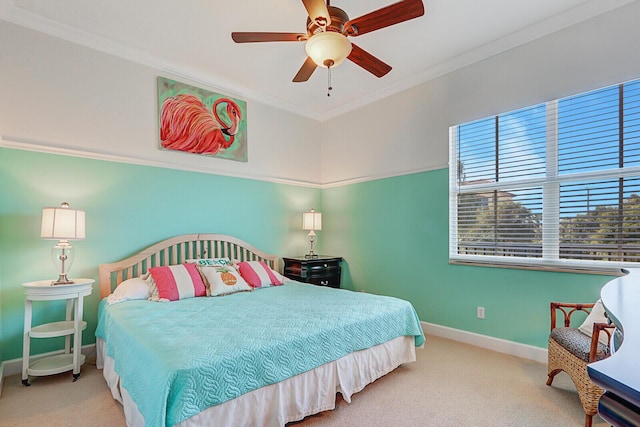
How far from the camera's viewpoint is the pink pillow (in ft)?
11.0

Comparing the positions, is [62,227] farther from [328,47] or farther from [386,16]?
[386,16]

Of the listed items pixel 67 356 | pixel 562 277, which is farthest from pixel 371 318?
pixel 67 356

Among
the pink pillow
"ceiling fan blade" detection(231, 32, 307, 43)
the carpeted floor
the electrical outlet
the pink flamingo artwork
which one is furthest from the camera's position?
the pink flamingo artwork

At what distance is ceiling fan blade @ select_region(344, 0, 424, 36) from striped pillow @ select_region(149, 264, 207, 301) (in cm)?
248

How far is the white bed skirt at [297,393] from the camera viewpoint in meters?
1.60

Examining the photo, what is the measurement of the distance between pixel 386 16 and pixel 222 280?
2595 mm

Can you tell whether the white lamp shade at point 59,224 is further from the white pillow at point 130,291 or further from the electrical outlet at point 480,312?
the electrical outlet at point 480,312

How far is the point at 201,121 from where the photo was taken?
370 centimetres

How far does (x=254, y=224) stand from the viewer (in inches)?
165

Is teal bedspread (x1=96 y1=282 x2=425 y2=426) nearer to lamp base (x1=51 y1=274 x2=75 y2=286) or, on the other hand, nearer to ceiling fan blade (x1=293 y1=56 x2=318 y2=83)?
lamp base (x1=51 y1=274 x2=75 y2=286)

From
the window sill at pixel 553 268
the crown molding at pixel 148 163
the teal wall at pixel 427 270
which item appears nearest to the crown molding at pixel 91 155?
the crown molding at pixel 148 163

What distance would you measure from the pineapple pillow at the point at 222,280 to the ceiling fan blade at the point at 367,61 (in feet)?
7.49

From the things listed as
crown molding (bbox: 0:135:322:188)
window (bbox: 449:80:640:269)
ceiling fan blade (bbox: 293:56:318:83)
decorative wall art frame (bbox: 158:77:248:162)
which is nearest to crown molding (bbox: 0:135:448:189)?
crown molding (bbox: 0:135:322:188)

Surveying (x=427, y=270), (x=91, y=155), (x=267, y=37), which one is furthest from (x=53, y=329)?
(x=427, y=270)
